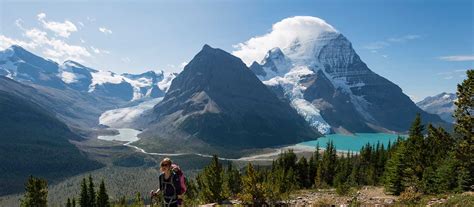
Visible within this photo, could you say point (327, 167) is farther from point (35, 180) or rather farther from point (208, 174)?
point (35, 180)

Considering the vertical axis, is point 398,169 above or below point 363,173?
above

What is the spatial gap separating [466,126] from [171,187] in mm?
34013

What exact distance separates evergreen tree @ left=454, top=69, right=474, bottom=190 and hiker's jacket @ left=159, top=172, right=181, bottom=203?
32.8 meters

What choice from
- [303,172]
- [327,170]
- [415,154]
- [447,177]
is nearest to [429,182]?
[447,177]

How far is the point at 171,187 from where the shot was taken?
703 inches

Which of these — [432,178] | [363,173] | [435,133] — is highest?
[435,133]

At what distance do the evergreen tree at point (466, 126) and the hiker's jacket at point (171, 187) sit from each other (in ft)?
108

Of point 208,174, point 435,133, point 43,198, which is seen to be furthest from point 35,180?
point 435,133

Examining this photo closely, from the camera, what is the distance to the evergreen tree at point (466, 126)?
38250mm

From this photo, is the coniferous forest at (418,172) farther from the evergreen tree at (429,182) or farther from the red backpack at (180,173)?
the red backpack at (180,173)

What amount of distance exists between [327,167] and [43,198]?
72499mm

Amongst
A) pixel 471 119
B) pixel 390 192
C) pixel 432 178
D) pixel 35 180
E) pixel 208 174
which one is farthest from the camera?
pixel 35 180

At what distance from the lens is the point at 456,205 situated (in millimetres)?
24922

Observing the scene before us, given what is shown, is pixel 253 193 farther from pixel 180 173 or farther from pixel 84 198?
pixel 84 198
